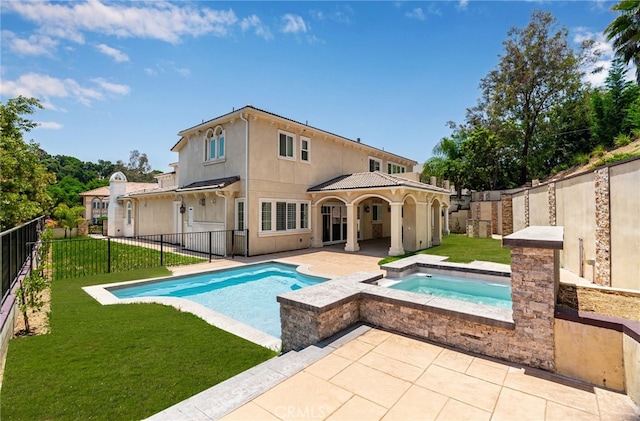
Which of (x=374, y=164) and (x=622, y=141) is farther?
(x=374, y=164)

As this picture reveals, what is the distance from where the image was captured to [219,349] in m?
4.67

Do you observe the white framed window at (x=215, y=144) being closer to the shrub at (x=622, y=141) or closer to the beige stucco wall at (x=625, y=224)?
the beige stucco wall at (x=625, y=224)

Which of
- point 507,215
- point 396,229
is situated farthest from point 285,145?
point 507,215

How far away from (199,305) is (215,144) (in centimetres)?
1150

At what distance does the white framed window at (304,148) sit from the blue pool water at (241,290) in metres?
7.21

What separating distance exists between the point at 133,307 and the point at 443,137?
34780 mm

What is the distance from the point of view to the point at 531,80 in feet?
96.5

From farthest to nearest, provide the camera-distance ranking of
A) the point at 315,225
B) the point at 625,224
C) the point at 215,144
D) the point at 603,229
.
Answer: the point at 315,225, the point at 215,144, the point at 603,229, the point at 625,224

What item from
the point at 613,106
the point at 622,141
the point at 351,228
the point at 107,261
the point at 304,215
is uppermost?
the point at 613,106

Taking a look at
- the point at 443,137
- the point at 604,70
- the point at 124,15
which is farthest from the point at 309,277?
the point at 604,70

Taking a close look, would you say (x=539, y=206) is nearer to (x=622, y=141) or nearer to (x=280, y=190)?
(x=280, y=190)

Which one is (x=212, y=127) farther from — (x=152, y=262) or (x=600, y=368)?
(x=600, y=368)

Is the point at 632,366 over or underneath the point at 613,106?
underneath

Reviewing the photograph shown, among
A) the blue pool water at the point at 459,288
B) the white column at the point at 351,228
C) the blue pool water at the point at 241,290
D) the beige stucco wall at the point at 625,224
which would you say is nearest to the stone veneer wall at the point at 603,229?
the beige stucco wall at the point at 625,224
